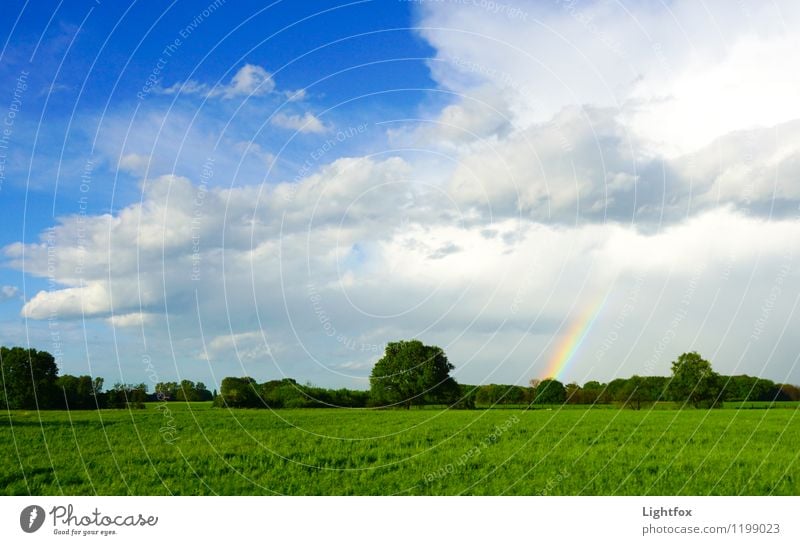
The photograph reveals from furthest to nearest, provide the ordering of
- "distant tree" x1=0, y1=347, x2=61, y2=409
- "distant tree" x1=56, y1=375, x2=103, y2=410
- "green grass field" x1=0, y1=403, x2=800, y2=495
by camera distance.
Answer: "distant tree" x1=56, y1=375, x2=103, y2=410 → "distant tree" x1=0, y1=347, x2=61, y2=409 → "green grass field" x1=0, y1=403, x2=800, y2=495

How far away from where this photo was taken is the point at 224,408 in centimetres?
3581

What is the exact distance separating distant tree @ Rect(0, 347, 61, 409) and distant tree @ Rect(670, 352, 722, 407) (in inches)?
1601

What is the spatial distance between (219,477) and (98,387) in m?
11.2

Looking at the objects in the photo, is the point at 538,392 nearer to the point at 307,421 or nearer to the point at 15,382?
the point at 307,421

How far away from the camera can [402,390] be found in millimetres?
38344

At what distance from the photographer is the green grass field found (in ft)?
42.5

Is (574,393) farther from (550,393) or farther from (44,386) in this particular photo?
(44,386)

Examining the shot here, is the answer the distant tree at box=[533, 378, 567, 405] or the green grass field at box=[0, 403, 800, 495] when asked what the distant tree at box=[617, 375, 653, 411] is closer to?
the distant tree at box=[533, 378, 567, 405]

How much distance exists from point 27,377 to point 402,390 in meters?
19.6

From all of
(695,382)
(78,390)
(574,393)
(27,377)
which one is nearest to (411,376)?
(574,393)

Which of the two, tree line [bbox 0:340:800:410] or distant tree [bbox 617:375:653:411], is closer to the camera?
tree line [bbox 0:340:800:410]

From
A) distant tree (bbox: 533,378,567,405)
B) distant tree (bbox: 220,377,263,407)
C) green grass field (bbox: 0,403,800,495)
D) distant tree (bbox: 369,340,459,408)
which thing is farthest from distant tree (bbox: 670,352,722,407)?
distant tree (bbox: 220,377,263,407)

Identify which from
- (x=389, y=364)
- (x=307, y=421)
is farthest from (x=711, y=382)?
(x=307, y=421)
